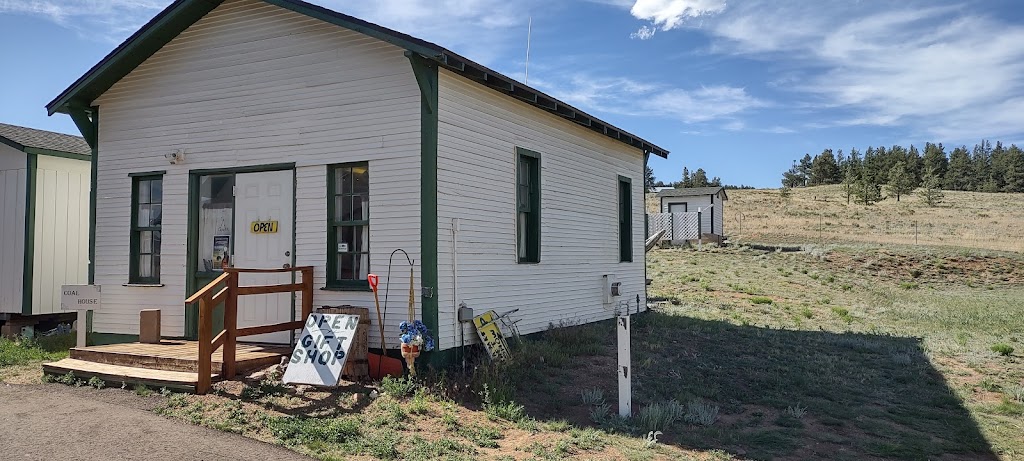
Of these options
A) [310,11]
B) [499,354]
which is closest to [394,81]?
[310,11]

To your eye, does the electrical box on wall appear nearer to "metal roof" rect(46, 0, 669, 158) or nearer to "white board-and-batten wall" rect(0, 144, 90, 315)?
"metal roof" rect(46, 0, 669, 158)

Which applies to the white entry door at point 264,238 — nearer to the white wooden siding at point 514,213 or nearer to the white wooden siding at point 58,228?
the white wooden siding at point 514,213

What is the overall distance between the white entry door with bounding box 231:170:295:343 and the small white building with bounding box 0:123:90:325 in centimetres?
524

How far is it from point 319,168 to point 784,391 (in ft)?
21.5

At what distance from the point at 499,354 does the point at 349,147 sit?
10.6ft

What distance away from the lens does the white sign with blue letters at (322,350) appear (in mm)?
8023

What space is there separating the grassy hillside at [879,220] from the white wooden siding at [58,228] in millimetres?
30394

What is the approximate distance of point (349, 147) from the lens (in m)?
9.25

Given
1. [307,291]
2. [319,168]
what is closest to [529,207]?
[319,168]

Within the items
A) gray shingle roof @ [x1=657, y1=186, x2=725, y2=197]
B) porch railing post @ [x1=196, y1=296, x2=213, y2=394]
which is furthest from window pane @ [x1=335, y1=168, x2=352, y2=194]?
gray shingle roof @ [x1=657, y1=186, x2=725, y2=197]

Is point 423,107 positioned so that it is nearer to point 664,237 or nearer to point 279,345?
point 279,345

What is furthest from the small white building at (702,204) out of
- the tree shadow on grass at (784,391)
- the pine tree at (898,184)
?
the pine tree at (898,184)

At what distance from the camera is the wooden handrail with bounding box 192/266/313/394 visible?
7.75 meters

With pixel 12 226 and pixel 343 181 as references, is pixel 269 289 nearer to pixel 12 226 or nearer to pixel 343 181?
pixel 343 181
